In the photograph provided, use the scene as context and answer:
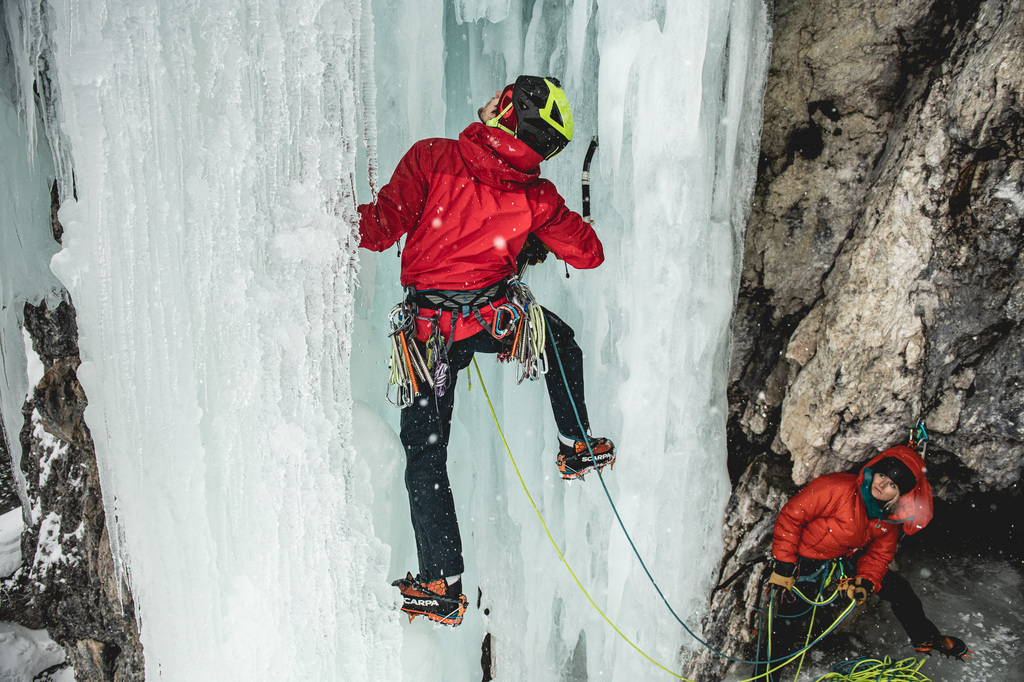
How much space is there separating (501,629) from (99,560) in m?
2.90

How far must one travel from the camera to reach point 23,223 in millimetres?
2717

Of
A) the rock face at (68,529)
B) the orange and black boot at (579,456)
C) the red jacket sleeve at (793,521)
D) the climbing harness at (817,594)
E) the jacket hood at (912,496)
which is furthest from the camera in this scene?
the rock face at (68,529)

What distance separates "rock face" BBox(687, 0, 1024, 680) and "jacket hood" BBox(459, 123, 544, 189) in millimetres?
1729

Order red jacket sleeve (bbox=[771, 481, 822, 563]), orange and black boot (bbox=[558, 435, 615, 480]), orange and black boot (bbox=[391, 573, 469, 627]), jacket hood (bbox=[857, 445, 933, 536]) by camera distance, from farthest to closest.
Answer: red jacket sleeve (bbox=[771, 481, 822, 563]), jacket hood (bbox=[857, 445, 933, 536]), orange and black boot (bbox=[558, 435, 615, 480]), orange and black boot (bbox=[391, 573, 469, 627])

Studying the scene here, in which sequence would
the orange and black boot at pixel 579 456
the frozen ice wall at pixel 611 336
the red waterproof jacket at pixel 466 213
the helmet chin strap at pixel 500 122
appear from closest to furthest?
the helmet chin strap at pixel 500 122 → the red waterproof jacket at pixel 466 213 → the orange and black boot at pixel 579 456 → the frozen ice wall at pixel 611 336

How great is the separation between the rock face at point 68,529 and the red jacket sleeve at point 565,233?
9.33 feet

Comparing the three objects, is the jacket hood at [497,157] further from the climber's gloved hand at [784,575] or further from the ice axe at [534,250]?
the climber's gloved hand at [784,575]

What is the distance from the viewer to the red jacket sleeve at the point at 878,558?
306cm

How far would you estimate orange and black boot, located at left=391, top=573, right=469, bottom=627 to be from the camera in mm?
2119

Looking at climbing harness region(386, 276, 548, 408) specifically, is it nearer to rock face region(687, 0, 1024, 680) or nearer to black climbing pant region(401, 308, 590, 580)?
black climbing pant region(401, 308, 590, 580)

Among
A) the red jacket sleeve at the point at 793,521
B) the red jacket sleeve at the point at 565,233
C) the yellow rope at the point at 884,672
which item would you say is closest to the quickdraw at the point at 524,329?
the red jacket sleeve at the point at 565,233

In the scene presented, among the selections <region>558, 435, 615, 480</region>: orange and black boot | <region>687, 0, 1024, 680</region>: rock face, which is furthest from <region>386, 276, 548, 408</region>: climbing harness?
<region>687, 0, 1024, 680</region>: rock face

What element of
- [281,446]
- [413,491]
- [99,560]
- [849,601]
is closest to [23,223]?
[281,446]

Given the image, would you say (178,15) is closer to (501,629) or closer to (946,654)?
(501,629)
